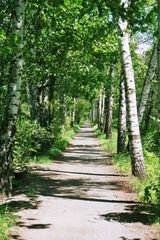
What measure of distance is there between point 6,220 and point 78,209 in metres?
2.54

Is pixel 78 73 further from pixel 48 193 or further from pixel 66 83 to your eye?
pixel 66 83

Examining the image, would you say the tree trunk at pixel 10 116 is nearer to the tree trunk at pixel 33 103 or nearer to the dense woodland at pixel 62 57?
the dense woodland at pixel 62 57

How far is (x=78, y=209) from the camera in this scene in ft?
38.9

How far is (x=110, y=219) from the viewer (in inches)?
427

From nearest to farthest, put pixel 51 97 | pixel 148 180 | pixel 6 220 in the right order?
pixel 6 220
pixel 148 180
pixel 51 97

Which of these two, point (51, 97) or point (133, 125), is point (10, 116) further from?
point (51, 97)

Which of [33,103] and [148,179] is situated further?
[33,103]

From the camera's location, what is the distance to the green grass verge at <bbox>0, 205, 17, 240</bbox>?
883 cm

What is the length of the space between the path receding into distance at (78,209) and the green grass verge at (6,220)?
0.14 meters

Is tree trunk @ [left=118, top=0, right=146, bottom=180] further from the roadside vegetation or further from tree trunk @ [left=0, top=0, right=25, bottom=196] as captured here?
tree trunk @ [left=0, top=0, right=25, bottom=196]

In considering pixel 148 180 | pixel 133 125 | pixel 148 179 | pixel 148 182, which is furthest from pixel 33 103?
pixel 148 182

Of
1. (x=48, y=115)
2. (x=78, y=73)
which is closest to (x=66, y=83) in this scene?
(x=48, y=115)

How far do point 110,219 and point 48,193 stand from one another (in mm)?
3599

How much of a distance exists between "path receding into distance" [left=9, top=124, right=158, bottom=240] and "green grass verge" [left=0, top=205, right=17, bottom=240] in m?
0.14
